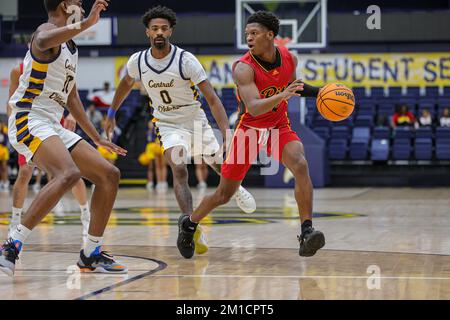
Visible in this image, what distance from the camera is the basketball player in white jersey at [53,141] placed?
5.52 meters

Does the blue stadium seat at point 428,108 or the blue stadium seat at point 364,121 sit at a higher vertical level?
the blue stadium seat at point 428,108

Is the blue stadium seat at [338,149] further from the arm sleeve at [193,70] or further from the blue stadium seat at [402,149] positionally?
the arm sleeve at [193,70]

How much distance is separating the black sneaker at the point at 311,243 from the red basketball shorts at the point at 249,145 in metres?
0.78

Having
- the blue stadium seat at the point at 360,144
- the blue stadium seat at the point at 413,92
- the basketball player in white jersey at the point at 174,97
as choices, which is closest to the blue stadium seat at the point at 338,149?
the blue stadium seat at the point at 360,144

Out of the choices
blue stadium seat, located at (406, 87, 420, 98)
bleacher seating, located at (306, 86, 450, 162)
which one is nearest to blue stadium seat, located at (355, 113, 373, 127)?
bleacher seating, located at (306, 86, 450, 162)

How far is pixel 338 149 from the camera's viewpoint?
68.0ft

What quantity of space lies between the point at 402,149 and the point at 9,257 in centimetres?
1597

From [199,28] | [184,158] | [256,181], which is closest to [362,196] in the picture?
[256,181]

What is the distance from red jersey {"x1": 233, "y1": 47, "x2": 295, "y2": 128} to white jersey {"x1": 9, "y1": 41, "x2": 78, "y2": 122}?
1.41 m

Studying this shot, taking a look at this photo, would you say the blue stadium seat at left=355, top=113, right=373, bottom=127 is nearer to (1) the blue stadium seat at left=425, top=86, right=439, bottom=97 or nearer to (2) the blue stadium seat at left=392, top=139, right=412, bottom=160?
(2) the blue stadium seat at left=392, top=139, right=412, bottom=160

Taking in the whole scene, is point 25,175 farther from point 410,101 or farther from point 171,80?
point 410,101

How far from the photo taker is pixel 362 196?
51.6 feet

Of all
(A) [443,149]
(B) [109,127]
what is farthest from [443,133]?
(B) [109,127]
